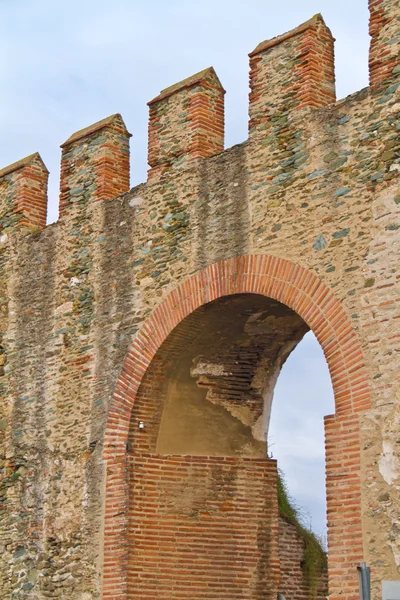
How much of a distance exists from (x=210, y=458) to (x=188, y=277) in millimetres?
1858

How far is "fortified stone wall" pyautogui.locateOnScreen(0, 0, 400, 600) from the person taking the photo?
26.8ft

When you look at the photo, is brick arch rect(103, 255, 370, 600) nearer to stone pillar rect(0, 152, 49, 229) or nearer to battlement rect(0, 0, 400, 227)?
battlement rect(0, 0, 400, 227)

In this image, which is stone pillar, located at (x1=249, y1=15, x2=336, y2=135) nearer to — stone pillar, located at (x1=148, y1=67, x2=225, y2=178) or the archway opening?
stone pillar, located at (x1=148, y1=67, x2=225, y2=178)

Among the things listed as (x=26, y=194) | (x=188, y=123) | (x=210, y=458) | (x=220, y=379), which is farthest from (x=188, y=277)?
(x=26, y=194)

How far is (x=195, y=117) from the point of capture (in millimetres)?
10500

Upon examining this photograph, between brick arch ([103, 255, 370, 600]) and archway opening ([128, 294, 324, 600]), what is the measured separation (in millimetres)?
113

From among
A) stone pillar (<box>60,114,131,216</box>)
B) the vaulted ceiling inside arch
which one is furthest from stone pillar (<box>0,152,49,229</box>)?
the vaulted ceiling inside arch

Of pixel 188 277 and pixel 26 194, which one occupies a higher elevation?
pixel 26 194

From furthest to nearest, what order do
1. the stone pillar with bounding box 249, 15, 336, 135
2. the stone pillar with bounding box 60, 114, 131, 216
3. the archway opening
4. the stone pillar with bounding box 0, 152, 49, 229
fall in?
the stone pillar with bounding box 0, 152, 49, 229 → the stone pillar with bounding box 60, 114, 131, 216 → the archway opening → the stone pillar with bounding box 249, 15, 336, 135

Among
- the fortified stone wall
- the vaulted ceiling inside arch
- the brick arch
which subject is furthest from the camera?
the vaulted ceiling inside arch

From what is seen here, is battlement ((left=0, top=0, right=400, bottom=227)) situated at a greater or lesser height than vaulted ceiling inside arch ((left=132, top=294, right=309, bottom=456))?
greater

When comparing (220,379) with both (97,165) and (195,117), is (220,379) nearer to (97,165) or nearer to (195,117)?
(195,117)

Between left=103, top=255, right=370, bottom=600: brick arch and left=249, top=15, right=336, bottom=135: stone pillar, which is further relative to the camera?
left=249, top=15, right=336, bottom=135: stone pillar

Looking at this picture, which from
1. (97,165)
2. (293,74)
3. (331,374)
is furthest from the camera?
(97,165)
